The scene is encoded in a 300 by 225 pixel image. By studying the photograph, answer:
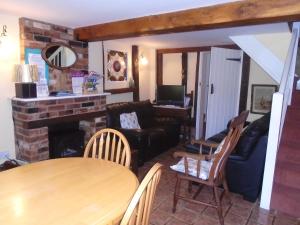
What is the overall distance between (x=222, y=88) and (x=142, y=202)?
4023mm

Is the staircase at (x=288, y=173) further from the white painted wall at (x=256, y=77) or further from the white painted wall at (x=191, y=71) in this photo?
the white painted wall at (x=191, y=71)

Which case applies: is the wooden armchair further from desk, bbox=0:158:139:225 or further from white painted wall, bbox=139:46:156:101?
white painted wall, bbox=139:46:156:101

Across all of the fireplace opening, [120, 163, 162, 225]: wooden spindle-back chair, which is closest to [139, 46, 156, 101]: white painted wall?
the fireplace opening

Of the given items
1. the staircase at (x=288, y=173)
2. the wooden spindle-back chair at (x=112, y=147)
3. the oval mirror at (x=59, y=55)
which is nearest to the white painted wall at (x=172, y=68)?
the staircase at (x=288, y=173)

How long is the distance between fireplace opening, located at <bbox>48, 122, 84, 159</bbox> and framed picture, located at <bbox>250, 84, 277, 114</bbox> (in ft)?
11.9

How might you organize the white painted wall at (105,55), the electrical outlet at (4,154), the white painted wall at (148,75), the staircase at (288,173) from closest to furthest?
the staircase at (288,173)
the electrical outlet at (4,154)
the white painted wall at (105,55)
the white painted wall at (148,75)

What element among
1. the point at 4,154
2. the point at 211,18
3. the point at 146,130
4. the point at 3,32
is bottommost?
the point at 4,154

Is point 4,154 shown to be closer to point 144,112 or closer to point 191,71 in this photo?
point 144,112

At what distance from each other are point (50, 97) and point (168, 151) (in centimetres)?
237

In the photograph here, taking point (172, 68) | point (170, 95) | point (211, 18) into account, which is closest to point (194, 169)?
point (211, 18)

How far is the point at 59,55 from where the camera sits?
11.0 ft

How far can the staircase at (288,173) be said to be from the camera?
2543 millimetres

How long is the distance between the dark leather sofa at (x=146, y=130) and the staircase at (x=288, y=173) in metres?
1.85

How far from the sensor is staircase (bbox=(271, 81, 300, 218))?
8.34 feet
